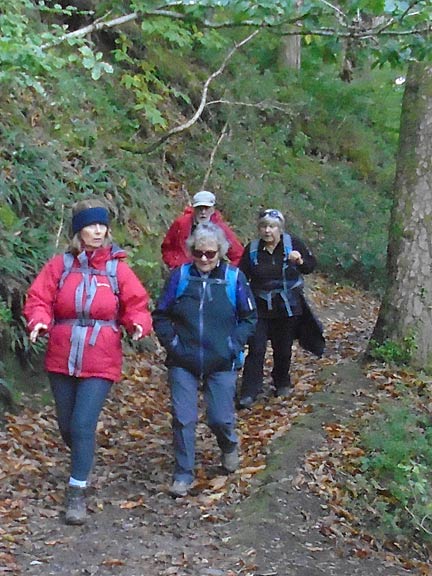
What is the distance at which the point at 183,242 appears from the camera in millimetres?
7500

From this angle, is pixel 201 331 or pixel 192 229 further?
pixel 192 229

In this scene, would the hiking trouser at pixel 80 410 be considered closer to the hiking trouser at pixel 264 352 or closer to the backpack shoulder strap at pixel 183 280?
the backpack shoulder strap at pixel 183 280

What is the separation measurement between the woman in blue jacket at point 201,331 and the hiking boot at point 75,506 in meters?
0.72

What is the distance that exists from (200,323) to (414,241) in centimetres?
353

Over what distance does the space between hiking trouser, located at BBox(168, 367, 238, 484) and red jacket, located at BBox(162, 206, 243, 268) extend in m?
1.76

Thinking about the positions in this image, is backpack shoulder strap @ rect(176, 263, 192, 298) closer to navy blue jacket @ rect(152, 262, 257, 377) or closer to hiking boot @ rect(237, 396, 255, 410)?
navy blue jacket @ rect(152, 262, 257, 377)

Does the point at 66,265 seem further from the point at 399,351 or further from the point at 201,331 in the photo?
the point at 399,351

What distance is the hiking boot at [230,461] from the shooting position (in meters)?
6.14

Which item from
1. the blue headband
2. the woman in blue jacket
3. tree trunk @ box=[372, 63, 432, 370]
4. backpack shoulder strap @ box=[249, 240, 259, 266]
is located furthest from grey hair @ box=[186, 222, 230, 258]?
tree trunk @ box=[372, 63, 432, 370]

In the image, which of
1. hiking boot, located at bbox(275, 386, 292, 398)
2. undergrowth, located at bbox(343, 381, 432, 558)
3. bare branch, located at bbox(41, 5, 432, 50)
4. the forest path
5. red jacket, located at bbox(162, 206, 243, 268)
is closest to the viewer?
the forest path

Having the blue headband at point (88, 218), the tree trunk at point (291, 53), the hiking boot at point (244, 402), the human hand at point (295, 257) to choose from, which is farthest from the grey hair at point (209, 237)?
the tree trunk at point (291, 53)

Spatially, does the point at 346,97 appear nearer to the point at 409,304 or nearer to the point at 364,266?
the point at 364,266

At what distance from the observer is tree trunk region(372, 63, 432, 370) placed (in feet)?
27.4

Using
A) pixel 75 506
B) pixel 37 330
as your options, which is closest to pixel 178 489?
pixel 75 506
